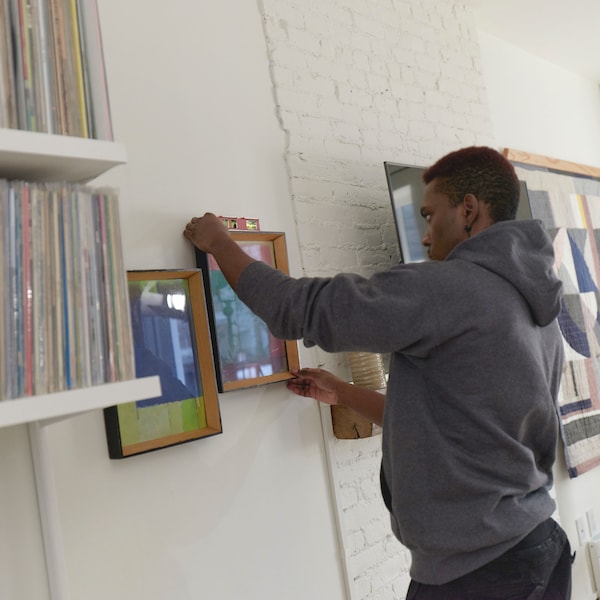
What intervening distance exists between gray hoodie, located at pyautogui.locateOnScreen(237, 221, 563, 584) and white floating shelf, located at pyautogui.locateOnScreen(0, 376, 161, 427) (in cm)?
41

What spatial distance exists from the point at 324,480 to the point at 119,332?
1.12 meters

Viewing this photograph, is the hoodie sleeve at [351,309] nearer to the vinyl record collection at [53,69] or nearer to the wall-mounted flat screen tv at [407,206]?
the vinyl record collection at [53,69]

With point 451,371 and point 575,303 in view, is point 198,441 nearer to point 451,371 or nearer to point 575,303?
point 451,371

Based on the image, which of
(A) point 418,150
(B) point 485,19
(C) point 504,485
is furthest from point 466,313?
(B) point 485,19

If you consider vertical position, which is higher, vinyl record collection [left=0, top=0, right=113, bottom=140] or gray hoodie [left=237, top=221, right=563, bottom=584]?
vinyl record collection [left=0, top=0, right=113, bottom=140]

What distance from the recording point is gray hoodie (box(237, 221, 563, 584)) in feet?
4.48

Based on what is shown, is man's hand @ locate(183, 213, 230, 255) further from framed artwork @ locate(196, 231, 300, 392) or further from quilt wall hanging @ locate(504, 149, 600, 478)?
quilt wall hanging @ locate(504, 149, 600, 478)

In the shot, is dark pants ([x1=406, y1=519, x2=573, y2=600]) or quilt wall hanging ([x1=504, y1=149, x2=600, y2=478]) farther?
quilt wall hanging ([x1=504, y1=149, x2=600, y2=478])

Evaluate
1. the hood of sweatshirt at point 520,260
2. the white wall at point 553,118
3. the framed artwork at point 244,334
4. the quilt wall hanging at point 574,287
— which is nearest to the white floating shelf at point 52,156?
the framed artwork at point 244,334

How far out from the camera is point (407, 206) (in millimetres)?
2295

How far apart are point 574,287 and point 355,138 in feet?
5.25

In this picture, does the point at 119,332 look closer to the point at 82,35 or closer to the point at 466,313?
the point at 82,35

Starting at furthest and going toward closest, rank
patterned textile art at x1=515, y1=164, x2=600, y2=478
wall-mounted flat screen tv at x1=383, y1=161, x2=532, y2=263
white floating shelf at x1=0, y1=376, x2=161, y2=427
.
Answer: patterned textile art at x1=515, y1=164, x2=600, y2=478 → wall-mounted flat screen tv at x1=383, y1=161, x2=532, y2=263 → white floating shelf at x1=0, y1=376, x2=161, y2=427

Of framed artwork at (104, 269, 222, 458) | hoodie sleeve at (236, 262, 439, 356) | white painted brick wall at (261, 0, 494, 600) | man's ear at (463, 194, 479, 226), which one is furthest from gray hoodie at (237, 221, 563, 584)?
white painted brick wall at (261, 0, 494, 600)
